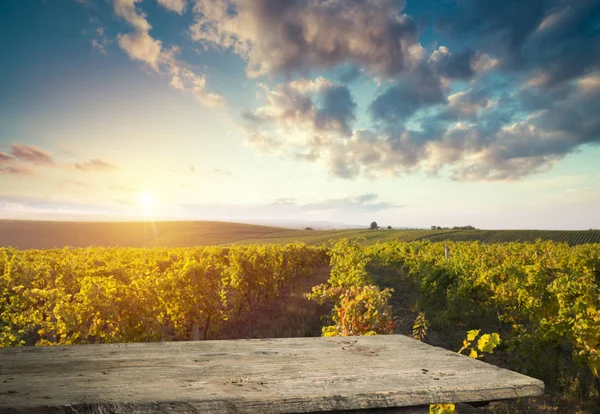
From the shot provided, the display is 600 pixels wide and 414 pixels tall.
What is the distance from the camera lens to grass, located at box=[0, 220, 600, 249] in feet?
202

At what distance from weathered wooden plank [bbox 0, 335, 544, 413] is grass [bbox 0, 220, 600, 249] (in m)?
61.0

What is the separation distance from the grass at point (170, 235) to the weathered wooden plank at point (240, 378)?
61.0 metres

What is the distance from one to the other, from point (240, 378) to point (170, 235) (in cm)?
8283

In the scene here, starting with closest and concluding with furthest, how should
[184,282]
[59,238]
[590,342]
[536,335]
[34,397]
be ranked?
[34,397] < [590,342] < [536,335] < [184,282] < [59,238]

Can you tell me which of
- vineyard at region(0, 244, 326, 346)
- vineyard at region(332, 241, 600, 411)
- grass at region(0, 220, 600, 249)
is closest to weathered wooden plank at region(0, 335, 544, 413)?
vineyard at region(0, 244, 326, 346)

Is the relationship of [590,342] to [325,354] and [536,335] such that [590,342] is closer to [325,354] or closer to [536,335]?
[536,335]

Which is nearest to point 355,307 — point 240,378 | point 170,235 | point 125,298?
point 240,378

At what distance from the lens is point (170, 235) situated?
260 ft

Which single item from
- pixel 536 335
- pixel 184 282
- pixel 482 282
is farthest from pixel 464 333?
pixel 184 282

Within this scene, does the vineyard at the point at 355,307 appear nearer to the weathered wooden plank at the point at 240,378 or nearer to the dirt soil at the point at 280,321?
the dirt soil at the point at 280,321

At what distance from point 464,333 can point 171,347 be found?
11.0 m

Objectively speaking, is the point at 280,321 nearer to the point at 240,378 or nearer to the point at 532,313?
the point at 532,313

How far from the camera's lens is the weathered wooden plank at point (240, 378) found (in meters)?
1.42

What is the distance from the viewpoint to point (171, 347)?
2.16m
